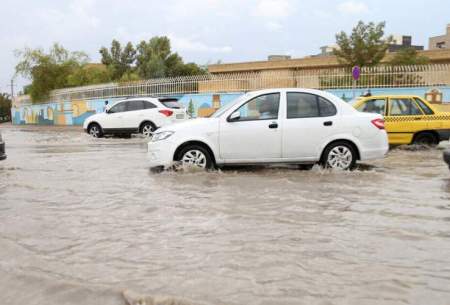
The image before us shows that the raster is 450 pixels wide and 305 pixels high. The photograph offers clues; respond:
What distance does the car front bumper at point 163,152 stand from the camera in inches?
356

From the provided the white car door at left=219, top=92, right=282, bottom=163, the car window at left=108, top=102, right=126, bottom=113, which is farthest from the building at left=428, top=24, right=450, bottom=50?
the white car door at left=219, top=92, right=282, bottom=163

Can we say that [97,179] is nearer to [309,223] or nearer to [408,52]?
[309,223]

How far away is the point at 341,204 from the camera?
6.77 meters

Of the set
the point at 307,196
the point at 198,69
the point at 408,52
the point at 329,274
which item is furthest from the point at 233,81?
the point at 198,69

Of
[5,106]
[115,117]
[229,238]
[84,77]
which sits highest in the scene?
[84,77]

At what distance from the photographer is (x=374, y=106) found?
1291cm

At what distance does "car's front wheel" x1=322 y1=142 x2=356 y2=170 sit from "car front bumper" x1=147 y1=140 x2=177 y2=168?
275cm

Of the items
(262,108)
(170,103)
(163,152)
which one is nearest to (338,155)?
(262,108)

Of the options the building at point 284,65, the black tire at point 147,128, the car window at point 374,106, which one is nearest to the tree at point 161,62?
the building at point 284,65

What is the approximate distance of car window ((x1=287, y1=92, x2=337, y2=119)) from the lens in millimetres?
9062

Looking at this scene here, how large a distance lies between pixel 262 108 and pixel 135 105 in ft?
35.8

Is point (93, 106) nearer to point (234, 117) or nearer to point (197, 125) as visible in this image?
point (197, 125)

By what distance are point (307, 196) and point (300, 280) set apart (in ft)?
10.9

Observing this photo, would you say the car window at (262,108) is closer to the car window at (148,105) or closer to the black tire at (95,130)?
the car window at (148,105)
